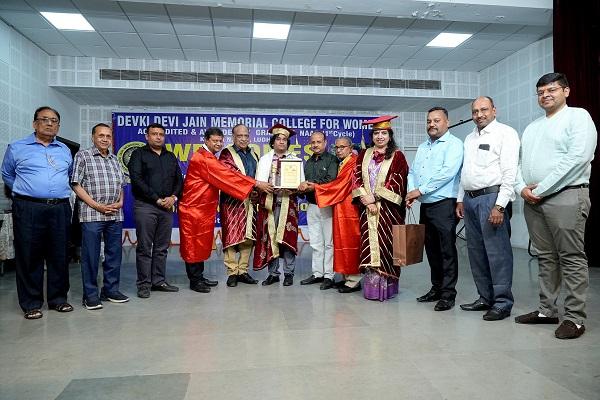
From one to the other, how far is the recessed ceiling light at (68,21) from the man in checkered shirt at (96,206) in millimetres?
3298

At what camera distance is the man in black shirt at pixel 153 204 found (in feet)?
11.1

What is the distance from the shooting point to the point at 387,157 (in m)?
3.18

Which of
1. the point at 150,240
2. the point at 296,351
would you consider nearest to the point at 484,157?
the point at 296,351

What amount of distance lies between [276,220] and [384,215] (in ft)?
3.58

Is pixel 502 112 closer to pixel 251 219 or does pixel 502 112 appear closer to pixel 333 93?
pixel 333 93

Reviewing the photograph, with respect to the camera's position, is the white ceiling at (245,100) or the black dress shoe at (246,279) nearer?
the black dress shoe at (246,279)

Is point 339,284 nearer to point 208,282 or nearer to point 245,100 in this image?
point 208,282

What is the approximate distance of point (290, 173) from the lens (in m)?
3.71

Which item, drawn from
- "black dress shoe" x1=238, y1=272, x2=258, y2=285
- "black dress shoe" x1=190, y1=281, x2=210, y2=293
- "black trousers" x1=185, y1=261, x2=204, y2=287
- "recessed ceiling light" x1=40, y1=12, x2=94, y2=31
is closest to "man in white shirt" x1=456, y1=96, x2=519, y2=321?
"black dress shoe" x1=238, y1=272, x2=258, y2=285

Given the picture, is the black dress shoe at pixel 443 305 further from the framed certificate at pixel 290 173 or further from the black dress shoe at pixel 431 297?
the framed certificate at pixel 290 173

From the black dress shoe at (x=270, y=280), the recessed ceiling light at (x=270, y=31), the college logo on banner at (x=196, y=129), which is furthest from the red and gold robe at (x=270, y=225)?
the college logo on banner at (x=196, y=129)

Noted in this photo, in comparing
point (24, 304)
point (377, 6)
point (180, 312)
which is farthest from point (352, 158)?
point (24, 304)

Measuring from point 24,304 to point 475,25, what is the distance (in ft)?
20.2

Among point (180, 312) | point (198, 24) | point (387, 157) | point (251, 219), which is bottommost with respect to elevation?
point (180, 312)
